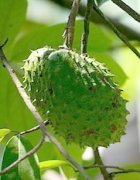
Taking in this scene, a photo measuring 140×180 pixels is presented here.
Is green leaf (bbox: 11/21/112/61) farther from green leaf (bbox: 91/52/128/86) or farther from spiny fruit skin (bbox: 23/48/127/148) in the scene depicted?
spiny fruit skin (bbox: 23/48/127/148)

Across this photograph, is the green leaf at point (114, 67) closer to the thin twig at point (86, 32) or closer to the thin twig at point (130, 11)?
the thin twig at point (86, 32)

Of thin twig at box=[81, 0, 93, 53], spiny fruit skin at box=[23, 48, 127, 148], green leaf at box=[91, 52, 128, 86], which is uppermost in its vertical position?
thin twig at box=[81, 0, 93, 53]

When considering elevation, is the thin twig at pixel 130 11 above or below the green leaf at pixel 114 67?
above

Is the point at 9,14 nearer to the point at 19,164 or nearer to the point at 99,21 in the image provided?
the point at 99,21

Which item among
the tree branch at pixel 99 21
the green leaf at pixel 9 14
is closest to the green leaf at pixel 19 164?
the green leaf at pixel 9 14

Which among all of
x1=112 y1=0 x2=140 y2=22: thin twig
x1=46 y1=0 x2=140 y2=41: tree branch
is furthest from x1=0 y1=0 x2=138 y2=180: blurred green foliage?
x1=112 y1=0 x2=140 y2=22: thin twig

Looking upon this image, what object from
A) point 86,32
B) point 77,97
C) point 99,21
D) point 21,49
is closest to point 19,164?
point 77,97
